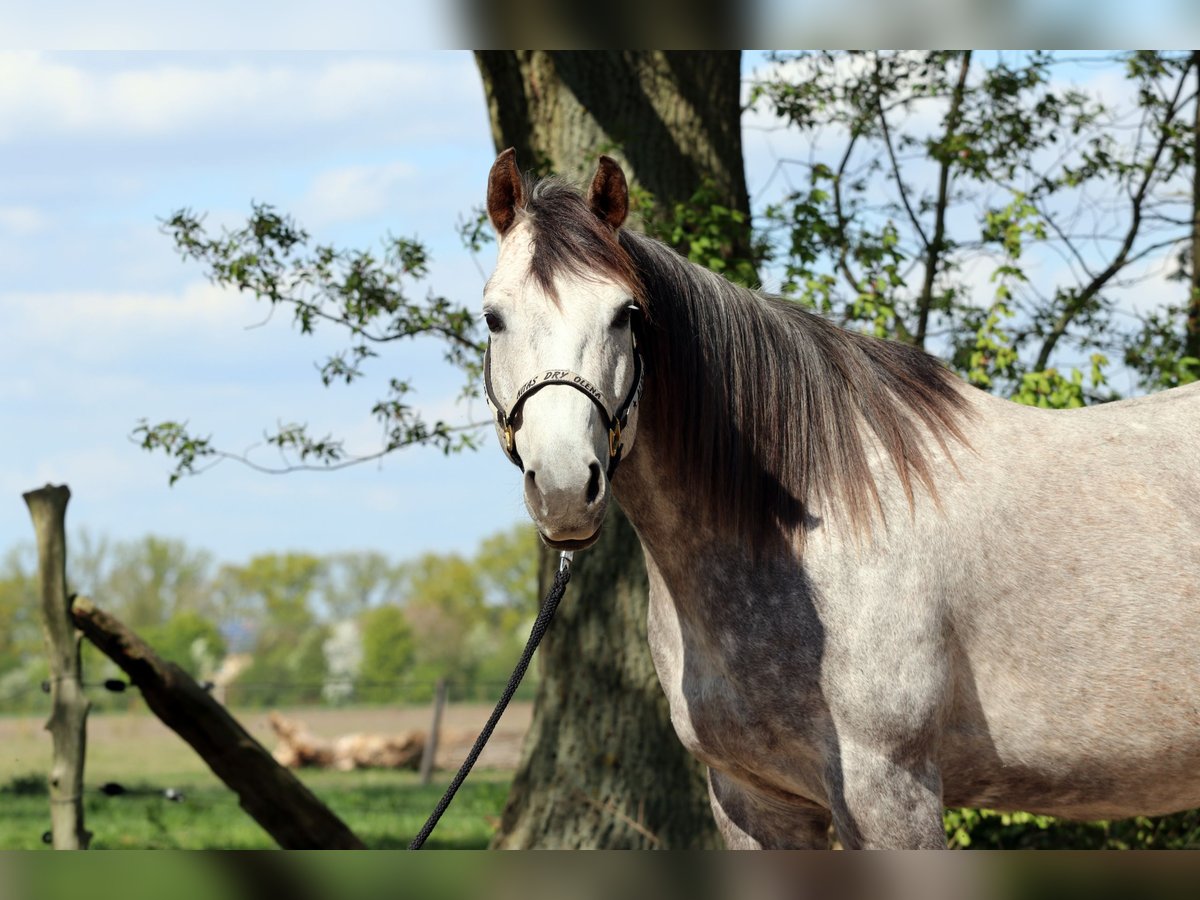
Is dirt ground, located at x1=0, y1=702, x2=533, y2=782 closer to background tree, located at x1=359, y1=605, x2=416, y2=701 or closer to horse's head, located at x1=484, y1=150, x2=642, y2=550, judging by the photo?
horse's head, located at x1=484, y1=150, x2=642, y2=550

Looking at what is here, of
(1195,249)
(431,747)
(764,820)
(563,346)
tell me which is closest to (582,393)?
(563,346)

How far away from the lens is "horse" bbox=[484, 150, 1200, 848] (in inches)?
108

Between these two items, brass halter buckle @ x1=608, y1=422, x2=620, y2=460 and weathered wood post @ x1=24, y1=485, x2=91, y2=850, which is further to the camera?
weathered wood post @ x1=24, y1=485, x2=91, y2=850

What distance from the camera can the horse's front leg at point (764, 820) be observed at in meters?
3.20

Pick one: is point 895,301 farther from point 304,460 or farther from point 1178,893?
point 1178,893

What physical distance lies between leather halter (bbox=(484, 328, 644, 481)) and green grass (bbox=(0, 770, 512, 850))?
5.19m

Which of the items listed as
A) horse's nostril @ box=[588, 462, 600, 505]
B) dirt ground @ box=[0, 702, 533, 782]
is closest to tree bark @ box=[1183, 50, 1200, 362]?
horse's nostril @ box=[588, 462, 600, 505]

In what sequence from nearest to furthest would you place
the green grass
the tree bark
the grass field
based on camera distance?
the tree bark
the green grass
the grass field

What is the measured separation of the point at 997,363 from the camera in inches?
215

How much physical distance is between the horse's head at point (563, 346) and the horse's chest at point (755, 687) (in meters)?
0.57

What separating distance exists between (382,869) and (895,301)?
5.91m

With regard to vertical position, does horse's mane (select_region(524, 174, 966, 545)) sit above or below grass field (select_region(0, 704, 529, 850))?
above

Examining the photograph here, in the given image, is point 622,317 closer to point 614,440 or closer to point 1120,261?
point 614,440

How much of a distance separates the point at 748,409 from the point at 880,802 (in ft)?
3.35
